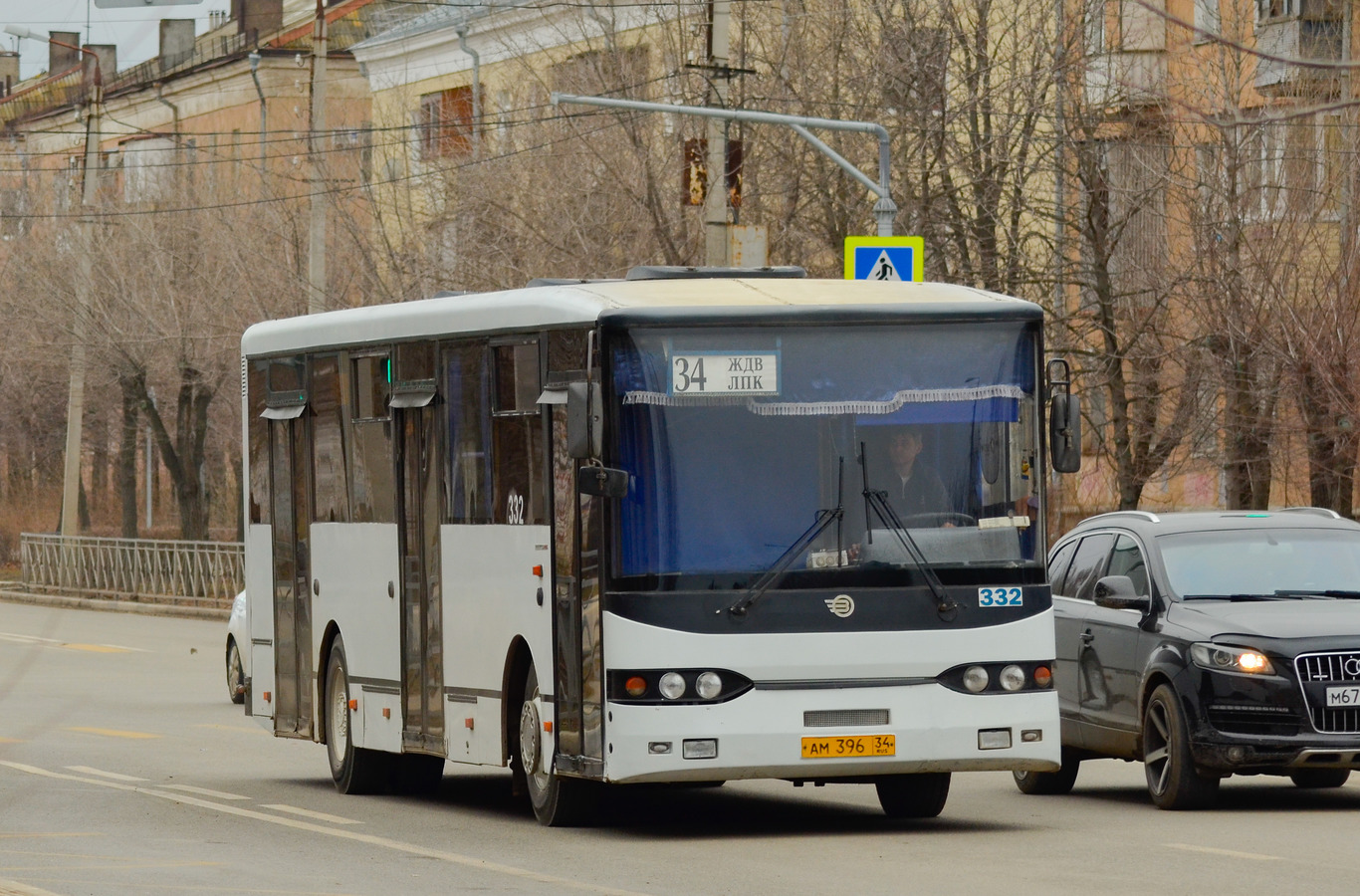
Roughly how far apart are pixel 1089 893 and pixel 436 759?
21.9 feet

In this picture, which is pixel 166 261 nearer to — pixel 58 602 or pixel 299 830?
pixel 58 602

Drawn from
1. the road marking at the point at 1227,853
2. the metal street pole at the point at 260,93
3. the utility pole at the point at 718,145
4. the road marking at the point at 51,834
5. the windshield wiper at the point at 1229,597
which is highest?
the metal street pole at the point at 260,93

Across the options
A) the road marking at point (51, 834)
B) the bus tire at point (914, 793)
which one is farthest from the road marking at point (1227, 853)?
the road marking at point (51, 834)

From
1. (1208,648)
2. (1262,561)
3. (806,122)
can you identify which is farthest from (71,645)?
(1208,648)

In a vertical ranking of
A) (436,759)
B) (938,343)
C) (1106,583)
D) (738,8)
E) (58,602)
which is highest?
(738,8)

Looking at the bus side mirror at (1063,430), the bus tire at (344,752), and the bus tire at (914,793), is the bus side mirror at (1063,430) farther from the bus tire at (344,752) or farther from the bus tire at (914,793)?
the bus tire at (344,752)

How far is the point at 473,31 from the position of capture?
1898 inches

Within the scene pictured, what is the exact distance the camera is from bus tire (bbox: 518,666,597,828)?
13039 millimetres

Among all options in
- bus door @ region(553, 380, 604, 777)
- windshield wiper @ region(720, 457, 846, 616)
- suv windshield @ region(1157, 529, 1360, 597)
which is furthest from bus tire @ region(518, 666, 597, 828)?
suv windshield @ region(1157, 529, 1360, 597)

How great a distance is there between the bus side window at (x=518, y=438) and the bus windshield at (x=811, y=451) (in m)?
0.88

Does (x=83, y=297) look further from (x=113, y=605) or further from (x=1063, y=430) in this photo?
(x=1063, y=430)

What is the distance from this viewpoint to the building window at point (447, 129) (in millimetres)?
40188

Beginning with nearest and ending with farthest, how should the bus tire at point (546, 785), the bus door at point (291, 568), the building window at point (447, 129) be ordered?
the bus tire at point (546, 785) < the bus door at point (291, 568) < the building window at point (447, 129)

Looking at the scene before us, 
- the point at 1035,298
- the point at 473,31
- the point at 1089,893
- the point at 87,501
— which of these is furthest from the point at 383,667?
the point at 87,501
